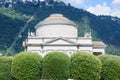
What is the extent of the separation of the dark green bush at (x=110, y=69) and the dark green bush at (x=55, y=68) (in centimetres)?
489

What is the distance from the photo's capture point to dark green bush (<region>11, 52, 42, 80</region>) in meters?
56.3

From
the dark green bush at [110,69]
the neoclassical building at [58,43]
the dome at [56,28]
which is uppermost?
the dome at [56,28]

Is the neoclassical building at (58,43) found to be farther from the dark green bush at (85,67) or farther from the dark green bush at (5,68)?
the dark green bush at (85,67)

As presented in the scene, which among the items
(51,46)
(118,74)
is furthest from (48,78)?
(51,46)

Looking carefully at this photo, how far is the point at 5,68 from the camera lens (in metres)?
57.6

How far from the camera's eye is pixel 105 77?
2270 inches

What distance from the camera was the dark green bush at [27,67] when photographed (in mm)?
56344

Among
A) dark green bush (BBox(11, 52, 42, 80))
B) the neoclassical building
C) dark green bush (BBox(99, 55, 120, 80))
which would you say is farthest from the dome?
dark green bush (BBox(11, 52, 42, 80))

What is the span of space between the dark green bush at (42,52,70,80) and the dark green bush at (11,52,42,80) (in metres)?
0.96

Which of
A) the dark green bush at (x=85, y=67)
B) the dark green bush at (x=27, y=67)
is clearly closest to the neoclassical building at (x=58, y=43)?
the dark green bush at (x=27, y=67)

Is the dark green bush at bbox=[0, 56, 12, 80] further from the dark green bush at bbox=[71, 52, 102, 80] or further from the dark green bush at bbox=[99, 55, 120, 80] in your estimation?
the dark green bush at bbox=[99, 55, 120, 80]

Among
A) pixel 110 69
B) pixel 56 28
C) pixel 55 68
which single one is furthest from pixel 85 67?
pixel 56 28

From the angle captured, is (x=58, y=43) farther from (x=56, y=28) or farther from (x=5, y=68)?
(x=5, y=68)

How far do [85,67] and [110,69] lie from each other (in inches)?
131
